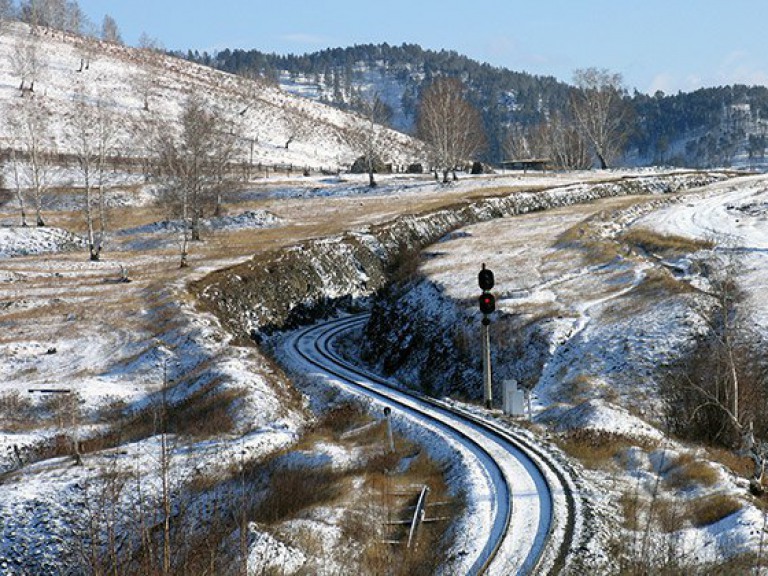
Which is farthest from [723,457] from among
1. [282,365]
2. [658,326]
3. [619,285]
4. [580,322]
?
[282,365]

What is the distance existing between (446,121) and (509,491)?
79554 mm

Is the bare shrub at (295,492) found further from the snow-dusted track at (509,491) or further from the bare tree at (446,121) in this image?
the bare tree at (446,121)

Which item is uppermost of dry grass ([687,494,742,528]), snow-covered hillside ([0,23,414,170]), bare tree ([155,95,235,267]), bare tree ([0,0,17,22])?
bare tree ([0,0,17,22])

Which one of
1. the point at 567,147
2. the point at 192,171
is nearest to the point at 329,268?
the point at 192,171

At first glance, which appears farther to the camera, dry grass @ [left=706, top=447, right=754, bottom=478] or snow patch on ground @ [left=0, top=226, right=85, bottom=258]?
snow patch on ground @ [left=0, top=226, right=85, bottom=258]

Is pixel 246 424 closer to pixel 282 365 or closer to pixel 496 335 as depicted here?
pixel 282 365

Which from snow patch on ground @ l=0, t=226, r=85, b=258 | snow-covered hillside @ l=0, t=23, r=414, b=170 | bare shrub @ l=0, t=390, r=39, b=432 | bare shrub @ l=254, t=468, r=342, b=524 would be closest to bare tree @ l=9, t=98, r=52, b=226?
snow-covered hillside @ l=0, t=23, r=414, b=170

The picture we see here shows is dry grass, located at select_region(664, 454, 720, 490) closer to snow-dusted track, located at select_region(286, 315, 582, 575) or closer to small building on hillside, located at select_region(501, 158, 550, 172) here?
snow-dusted track, located at select_region(286, 315, 582, 575)

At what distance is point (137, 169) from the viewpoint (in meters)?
99.8

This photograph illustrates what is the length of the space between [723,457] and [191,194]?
156ft

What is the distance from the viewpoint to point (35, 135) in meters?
73.3

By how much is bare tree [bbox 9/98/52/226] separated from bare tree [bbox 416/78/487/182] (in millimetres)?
49343

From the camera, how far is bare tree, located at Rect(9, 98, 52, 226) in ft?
252

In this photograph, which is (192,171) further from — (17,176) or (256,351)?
(17,176)
